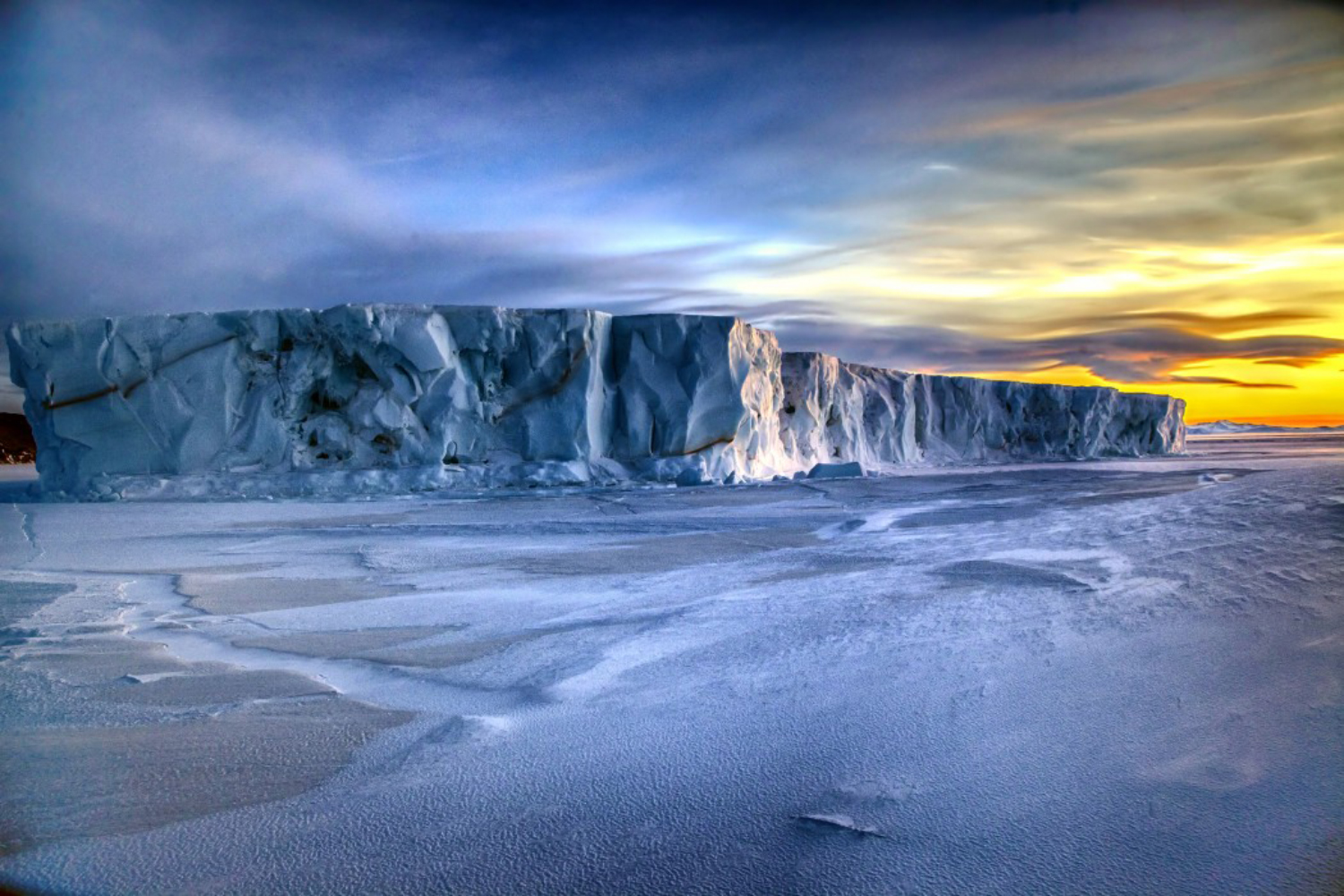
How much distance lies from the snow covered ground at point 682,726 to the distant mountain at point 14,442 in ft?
150

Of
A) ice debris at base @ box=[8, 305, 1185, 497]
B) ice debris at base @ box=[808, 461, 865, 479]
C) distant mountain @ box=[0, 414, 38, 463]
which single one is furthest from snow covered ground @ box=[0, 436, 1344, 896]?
distant mountain @ box=[0, 414, 38, 463]

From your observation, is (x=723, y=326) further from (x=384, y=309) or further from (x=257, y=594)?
(x=257, y=594)

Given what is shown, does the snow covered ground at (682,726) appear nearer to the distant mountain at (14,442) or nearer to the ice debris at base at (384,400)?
the ice debris at base at (384,400)

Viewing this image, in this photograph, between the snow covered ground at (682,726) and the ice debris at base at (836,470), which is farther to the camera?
the ice debris at base at (836,470)

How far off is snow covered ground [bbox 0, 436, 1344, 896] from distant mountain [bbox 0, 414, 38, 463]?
150 ft

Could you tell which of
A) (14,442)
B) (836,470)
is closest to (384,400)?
(836,470)

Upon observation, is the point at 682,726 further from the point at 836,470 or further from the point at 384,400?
the point at 836,470

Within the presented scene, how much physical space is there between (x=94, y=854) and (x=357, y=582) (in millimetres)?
3551

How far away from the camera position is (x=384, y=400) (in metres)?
14.3

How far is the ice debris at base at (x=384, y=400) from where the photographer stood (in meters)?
13.9

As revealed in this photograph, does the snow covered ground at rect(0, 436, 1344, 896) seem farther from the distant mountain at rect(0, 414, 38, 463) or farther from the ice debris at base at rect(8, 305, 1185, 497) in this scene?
the distant mountain at rect(0, 414, 38, 463)

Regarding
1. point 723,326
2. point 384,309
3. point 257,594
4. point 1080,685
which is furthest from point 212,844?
point 723,326

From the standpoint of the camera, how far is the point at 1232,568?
531 cm

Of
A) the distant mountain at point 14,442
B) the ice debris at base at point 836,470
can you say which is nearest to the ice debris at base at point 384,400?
the ice debris at base at point 836,470
